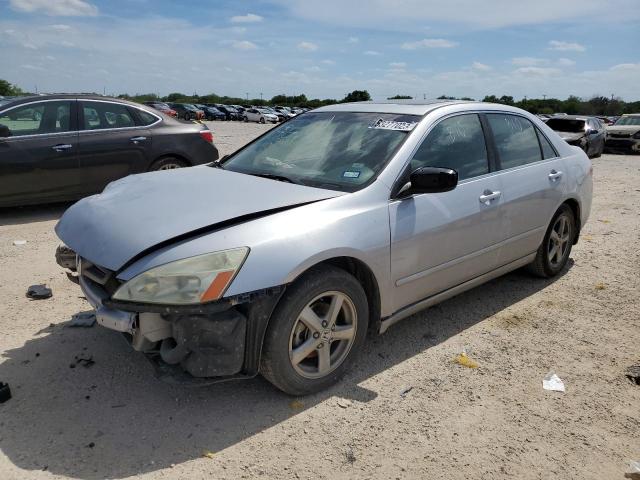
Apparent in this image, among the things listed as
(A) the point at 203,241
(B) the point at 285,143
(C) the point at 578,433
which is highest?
(B) the point at 285,143

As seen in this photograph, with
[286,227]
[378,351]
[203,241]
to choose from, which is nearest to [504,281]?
[378,351]

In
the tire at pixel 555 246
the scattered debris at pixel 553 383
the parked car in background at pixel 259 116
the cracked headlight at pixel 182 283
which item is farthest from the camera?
the parked car in background at pixel 259 116

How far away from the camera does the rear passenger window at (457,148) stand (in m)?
3.76

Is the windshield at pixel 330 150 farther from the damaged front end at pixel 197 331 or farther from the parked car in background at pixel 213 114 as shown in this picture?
the parked car in background at pixel 213 114

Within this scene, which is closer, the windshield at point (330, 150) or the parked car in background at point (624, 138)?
the windshield at point (330, 150)

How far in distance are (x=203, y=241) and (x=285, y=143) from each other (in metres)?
1.67

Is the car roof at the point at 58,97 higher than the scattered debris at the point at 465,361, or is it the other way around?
the car roof at the point at 58,97

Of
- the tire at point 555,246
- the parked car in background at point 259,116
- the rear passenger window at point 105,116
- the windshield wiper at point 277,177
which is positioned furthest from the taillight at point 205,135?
the parked car in background at point 259,116

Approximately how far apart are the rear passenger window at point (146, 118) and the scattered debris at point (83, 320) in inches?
173

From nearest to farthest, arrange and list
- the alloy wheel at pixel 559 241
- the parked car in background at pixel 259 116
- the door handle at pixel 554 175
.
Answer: the door handle at pixel 554 175 < the alloy wheel at pixel 559 241 < the parked car in background at pixel 259 116

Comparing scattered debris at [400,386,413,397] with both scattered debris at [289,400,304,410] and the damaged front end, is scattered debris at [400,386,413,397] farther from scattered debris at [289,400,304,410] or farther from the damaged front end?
the damaged front end

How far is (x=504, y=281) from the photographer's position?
5.33m

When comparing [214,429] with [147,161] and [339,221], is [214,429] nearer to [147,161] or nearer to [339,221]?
[339,221]

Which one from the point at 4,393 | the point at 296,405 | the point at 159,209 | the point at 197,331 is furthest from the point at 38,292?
the point at 296,405
